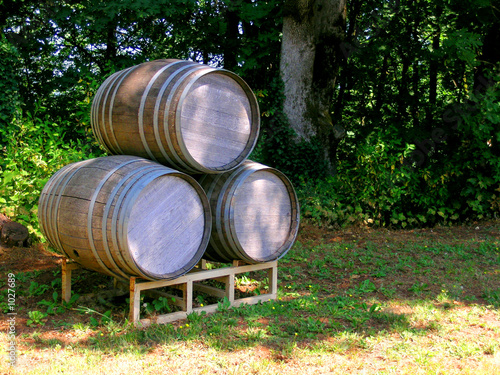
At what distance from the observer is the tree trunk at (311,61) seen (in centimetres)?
904

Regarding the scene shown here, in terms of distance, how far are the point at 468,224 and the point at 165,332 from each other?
7.39 meters

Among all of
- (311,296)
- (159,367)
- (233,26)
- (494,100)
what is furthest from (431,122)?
(159,367)

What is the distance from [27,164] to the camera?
22.6 ft

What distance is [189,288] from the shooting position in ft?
13.7

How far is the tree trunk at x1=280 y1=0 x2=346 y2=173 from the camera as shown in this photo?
904 centimetres

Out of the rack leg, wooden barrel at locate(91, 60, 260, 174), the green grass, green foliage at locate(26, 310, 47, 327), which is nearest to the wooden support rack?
the rack leg

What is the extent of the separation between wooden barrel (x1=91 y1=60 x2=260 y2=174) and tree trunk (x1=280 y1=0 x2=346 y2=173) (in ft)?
16.0

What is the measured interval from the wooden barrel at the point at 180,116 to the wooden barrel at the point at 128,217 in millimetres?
238

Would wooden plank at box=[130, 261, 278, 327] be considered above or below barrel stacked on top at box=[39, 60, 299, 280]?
below

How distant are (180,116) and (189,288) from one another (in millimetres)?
1475

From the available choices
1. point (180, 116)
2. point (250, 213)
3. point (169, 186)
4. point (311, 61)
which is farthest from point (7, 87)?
point (250, 213)

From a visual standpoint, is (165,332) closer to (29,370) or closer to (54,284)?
(29,370)

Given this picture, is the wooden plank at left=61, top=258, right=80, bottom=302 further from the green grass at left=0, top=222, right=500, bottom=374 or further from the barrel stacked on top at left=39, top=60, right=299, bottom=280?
the barrel stacked on top at left=39, top=60, right=299, bottom=280

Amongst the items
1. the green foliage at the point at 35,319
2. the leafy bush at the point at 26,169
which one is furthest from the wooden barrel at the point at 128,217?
the leafy bush at the point at 26,169
